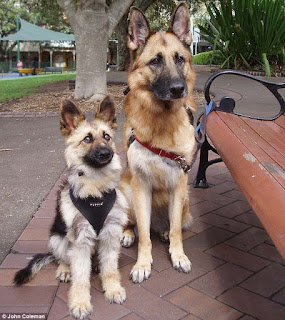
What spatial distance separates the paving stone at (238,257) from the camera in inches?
120

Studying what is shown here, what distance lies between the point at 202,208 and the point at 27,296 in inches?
85.9

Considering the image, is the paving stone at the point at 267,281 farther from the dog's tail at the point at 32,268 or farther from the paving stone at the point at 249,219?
the dog's tail at the point at 32,268

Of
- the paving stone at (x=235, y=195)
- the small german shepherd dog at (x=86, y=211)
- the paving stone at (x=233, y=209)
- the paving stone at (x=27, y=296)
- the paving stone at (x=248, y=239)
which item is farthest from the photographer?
the paving stone at (x=235, y=195)

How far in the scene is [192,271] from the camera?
9.96 ft

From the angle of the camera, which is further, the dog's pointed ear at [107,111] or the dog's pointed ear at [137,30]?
the dog's pointed ear at [137,30]

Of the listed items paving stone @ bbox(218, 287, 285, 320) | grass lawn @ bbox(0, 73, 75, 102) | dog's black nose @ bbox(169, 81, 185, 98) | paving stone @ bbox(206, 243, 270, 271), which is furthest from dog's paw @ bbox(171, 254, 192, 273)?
grass lawn @ bbox(0, 73, 75, 102)

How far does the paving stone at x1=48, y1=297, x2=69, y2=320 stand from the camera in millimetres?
2465

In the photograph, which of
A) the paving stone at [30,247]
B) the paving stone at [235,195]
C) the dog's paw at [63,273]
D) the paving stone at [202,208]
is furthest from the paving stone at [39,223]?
the paving stone at [235,195]

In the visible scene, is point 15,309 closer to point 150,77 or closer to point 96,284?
point 96,284

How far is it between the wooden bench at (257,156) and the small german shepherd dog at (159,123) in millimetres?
369

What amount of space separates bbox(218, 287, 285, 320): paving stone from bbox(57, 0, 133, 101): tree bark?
744 cm

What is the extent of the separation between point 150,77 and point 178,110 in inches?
14.3

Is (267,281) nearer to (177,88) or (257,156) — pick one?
(257,156)

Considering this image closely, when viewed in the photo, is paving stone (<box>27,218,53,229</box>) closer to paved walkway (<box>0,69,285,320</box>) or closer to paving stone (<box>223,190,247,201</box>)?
paved walkway (<box>0,69,285,320</box>)
